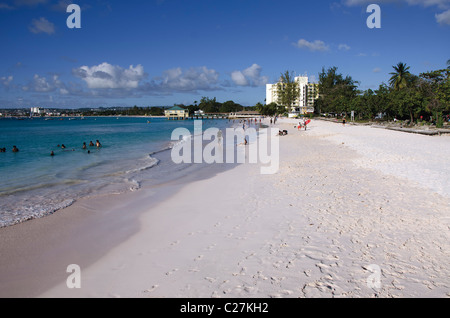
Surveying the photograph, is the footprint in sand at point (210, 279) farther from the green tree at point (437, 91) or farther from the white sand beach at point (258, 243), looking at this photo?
the green tree at point (437, 91)

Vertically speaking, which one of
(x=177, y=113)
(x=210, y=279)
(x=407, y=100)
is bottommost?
(x=210, y=279)

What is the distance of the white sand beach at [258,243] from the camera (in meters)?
4.07

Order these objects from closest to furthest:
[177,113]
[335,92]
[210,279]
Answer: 1. [210,279]
2. [335,92]
3. [177,113]

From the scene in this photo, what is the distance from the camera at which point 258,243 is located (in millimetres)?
5395

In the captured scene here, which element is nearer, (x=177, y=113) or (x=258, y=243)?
(x=258, y=243)

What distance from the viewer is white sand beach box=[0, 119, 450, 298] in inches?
160

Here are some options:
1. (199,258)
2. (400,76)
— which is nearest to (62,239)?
(199,258)

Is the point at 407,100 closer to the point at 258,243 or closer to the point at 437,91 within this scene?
the point at 437,91

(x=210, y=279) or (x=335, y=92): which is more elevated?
(x=335, y=92)

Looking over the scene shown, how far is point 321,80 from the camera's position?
98.4 metres

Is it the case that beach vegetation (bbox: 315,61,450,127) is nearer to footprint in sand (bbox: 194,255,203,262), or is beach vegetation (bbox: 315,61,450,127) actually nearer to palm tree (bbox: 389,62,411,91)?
palm tree (bbox: 389,62,411,91)
